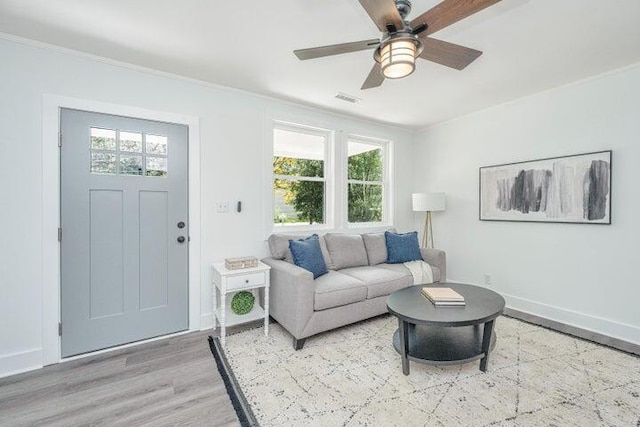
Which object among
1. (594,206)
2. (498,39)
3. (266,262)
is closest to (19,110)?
(266,262)

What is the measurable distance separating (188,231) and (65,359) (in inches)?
53.9

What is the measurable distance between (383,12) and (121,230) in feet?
8.63

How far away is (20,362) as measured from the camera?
218 cm

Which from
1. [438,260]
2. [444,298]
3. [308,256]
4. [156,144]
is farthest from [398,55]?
[438,260]

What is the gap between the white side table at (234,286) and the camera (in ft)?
8.49

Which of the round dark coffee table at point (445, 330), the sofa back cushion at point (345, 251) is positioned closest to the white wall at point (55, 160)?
the sofa back cushion at point (345, 251)

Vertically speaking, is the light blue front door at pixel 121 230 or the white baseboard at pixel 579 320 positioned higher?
the light blue front door at pixel 121 230

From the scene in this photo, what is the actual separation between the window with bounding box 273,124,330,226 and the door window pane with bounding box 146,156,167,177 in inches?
47.6

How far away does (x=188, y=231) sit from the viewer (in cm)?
286

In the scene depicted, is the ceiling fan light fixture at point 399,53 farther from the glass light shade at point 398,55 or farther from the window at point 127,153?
the window at point 127,153

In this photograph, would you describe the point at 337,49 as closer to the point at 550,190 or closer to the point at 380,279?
the point at 380,279

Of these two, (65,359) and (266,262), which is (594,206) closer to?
(266,262)

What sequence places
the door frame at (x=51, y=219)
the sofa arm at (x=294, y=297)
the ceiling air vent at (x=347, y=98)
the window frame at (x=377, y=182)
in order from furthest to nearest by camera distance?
the window frame at (x=377, y=182), the ceiling air vent at (x=347, y=98), the sofa arm at (x=294, y=297), the door frame at (x=51, y=219)

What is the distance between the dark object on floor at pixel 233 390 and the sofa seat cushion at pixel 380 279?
145 centimetres
